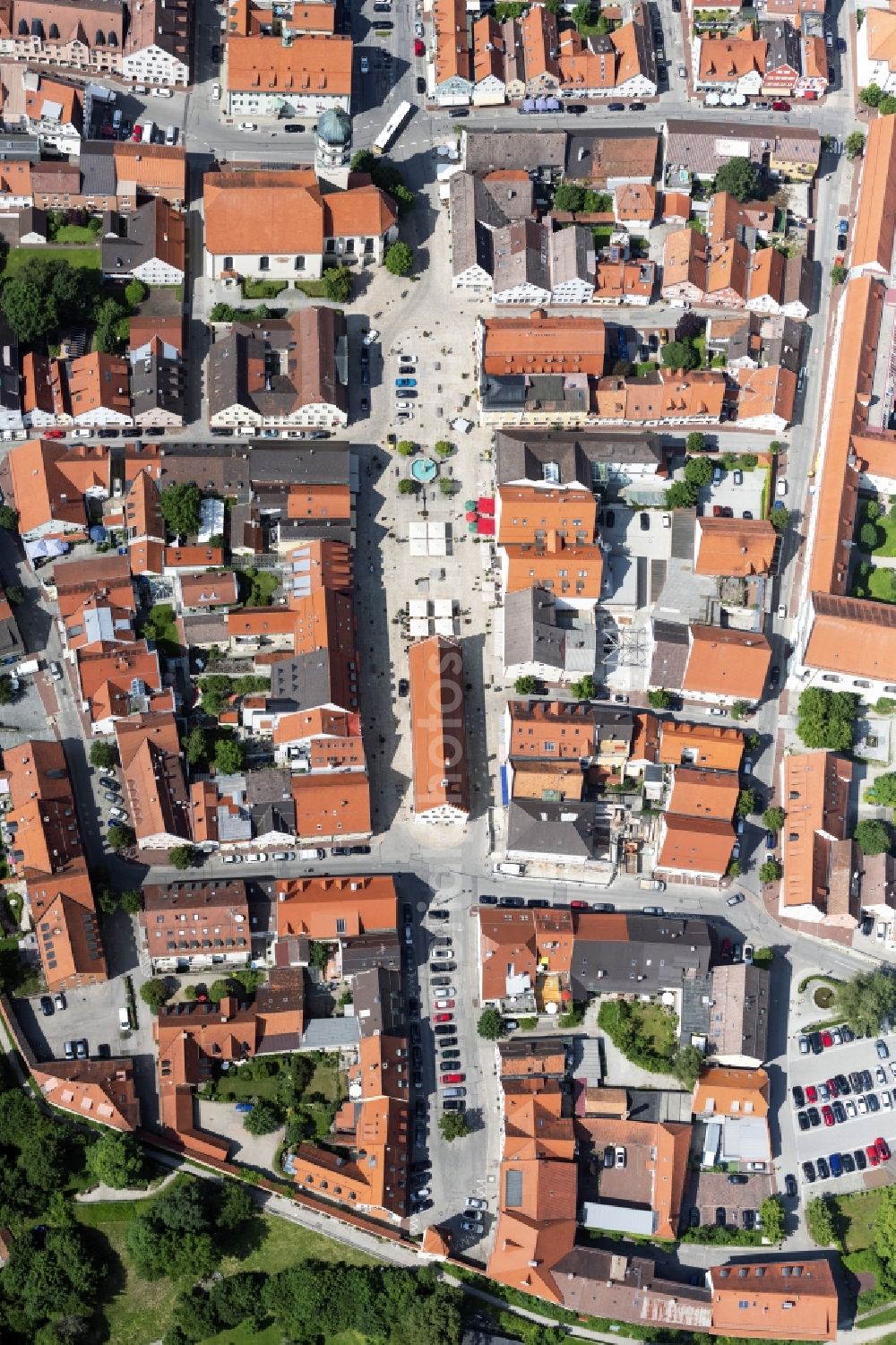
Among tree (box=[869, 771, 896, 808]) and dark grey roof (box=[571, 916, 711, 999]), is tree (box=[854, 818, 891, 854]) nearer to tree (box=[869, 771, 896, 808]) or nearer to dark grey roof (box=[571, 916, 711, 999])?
tree (box=[869, 771, 896, 808])

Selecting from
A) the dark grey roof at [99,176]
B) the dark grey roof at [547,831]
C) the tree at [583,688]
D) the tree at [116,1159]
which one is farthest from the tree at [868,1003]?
the dark grey roof at [99,176]

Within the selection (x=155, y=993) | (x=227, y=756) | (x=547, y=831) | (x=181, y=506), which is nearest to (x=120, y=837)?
(x=227, y=756)

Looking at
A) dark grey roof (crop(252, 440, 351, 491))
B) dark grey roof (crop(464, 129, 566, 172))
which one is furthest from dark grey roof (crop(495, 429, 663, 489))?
dark grey roof (crop(464, 129, 566, 172))

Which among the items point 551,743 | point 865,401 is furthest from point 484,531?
point 865,401

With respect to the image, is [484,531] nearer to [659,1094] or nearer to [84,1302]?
[659,1094]

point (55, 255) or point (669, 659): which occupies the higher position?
point (55, 255)

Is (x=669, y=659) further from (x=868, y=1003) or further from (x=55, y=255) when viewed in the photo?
(x=55, y=255)
